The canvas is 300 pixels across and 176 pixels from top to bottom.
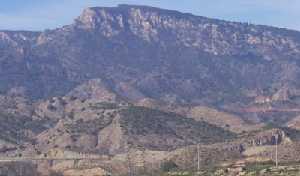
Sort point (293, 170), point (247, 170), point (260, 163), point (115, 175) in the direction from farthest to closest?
point (115, 175), point (260, 163), point (247, 170), point (293, 170)

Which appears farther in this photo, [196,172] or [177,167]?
[177,167]

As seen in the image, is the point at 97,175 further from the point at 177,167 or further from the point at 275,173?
the point at 275,173

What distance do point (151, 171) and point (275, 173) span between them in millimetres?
47072

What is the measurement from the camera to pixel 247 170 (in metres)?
165

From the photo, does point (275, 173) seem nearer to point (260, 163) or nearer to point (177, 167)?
point (260, 163)

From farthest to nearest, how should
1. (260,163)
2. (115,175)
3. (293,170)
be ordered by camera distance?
1. (115,175)
2. (260,163)
3. (293,170)

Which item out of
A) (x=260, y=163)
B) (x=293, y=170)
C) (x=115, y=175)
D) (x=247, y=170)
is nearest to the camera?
(x=293, y=170)

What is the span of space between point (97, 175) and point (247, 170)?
43.0m

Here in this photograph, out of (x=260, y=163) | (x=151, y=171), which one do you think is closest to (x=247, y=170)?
(x=260, y=163)


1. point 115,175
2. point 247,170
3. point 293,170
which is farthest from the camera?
point 115,175

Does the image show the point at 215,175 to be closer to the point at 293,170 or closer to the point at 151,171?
the point at 293,170

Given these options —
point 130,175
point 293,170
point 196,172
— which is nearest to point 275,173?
point 293,170

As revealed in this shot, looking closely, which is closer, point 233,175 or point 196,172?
point 233,175

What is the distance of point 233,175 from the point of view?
6275 inches
